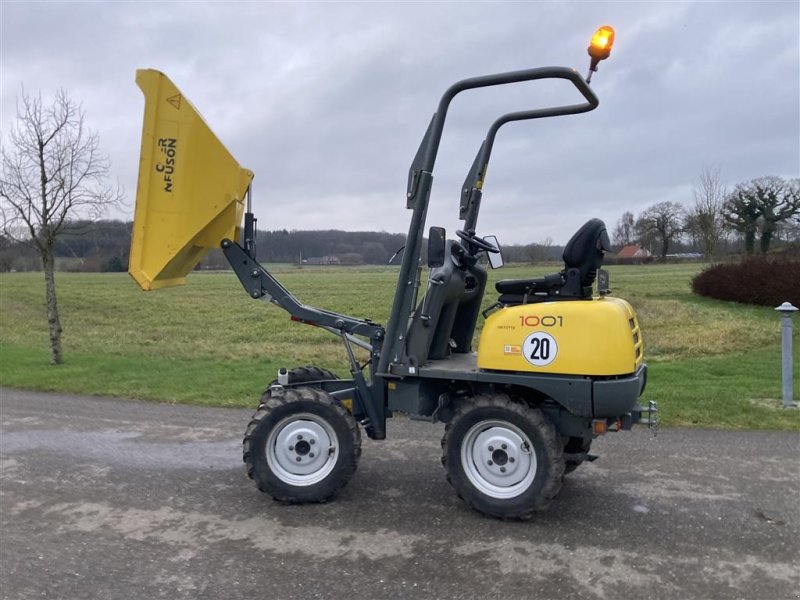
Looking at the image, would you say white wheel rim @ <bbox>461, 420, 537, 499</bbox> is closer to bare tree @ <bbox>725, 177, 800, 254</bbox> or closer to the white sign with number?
the white sign with number

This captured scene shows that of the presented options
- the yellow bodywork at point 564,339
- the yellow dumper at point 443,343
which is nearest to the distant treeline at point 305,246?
the yellow dumper at point 443,343

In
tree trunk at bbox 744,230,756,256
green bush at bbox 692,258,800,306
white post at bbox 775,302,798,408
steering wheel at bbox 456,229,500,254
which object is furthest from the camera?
tree trunk at bbox 744,230,756,256

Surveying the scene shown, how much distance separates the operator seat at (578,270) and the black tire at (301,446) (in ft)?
5.53

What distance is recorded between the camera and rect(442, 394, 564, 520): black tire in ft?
14.9

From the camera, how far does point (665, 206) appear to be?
173 feet

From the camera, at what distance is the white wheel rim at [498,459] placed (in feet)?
15.3

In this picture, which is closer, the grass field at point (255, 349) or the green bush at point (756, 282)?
the grass field at point (255, 349)

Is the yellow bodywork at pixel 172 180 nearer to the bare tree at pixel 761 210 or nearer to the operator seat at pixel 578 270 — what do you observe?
the operator seat at pixel 578 270

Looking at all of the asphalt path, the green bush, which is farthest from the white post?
the green bush

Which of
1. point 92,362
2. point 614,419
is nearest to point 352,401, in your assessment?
point 614,419

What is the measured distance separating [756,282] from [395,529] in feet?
82.0

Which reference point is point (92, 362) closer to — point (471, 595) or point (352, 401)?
point (352, 401)

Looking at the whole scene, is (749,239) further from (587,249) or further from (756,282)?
(587,249)

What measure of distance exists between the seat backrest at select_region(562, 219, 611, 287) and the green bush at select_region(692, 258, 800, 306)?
22.1m
